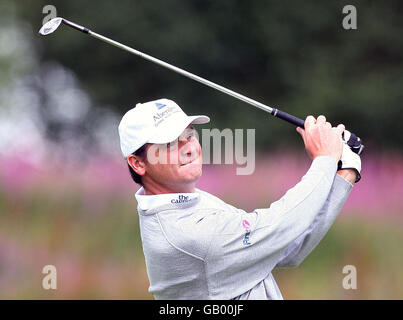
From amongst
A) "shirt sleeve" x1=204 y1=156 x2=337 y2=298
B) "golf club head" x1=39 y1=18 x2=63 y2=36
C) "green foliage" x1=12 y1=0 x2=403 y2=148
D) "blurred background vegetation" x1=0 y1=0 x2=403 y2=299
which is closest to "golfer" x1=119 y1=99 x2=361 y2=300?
"shirt sleeve" x1=204 y1=156 x2=337 y2=298

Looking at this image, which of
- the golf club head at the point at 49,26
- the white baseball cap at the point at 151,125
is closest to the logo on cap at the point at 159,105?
the white baseball cap at the point at 151,125

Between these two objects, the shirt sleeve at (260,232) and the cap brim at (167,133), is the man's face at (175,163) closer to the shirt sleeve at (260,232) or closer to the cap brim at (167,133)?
the cap brim at (167,133)

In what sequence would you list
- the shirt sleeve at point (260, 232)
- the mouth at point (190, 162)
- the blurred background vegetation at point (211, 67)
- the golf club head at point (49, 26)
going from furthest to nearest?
the blurred background vegetation at point (211, 67)
the golf club head at point (49, 26)
the mouth at point (190, 162)
the shirt sleeve at point (260, 232)

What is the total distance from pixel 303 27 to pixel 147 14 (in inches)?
85.6

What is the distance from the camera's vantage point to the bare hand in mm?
2354

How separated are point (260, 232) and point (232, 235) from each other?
73 millimetres

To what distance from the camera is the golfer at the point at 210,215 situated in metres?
2.27

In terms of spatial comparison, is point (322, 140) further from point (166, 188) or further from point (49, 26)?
point (49, 26)

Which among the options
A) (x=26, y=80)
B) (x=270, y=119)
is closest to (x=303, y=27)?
(x=270, y=119)

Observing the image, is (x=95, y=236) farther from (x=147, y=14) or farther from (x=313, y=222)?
(x=147, y=14)

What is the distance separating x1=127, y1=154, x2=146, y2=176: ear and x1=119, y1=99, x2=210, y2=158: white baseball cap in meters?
0.02

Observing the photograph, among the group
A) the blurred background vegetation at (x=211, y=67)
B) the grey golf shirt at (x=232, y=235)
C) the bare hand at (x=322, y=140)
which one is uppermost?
the blurred background vegetation at (x=211, y=67)

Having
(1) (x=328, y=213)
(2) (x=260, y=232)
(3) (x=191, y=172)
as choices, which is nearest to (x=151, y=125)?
(3) (x=191, y=172)

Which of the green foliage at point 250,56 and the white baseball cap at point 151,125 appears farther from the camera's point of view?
the green foliage at point 250,56
